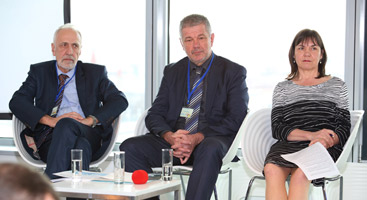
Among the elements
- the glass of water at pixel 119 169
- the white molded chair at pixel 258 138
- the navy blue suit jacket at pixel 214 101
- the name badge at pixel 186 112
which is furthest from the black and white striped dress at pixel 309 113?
the glass of water at pixel 119 169

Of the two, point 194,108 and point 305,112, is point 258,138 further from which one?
point 194,108

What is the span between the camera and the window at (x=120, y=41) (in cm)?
486

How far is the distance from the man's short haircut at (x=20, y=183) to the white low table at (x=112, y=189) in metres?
1.82

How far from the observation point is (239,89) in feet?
11.4

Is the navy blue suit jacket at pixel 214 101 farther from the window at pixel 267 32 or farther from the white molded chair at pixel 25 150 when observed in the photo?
the window at pixel 267 32

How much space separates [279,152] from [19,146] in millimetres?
1915

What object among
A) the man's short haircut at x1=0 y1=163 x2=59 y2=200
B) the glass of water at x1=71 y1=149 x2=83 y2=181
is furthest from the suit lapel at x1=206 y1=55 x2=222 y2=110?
the man's short haircut at x1=0 y1=163 x2=59 y2=200

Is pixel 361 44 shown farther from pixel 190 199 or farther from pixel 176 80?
pixel 190 199

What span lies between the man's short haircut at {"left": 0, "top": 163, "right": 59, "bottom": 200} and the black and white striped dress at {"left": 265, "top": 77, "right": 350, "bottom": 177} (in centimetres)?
266

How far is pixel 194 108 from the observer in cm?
354

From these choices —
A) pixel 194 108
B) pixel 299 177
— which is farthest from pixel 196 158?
pixel 299 177

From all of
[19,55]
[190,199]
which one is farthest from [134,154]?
[19,55]

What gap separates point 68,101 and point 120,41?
123cm

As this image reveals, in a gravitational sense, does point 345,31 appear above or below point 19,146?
above
